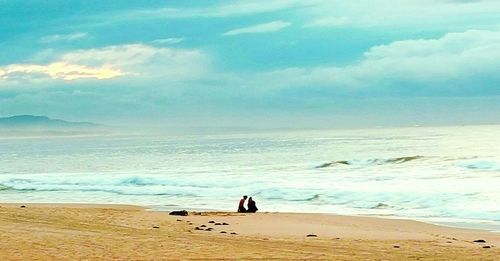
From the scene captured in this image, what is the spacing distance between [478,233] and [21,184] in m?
35.7

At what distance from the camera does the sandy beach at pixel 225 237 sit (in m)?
15.3

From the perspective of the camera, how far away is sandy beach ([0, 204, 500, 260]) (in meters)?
15.3

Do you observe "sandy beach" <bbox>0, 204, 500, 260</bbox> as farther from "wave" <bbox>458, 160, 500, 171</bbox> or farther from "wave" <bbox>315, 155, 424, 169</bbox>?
"wave" <bbox>315, 155, 424, 169</bbox>

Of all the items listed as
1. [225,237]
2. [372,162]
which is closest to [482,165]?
[372,162]

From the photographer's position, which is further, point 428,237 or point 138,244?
point 428,237

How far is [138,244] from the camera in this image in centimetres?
1644

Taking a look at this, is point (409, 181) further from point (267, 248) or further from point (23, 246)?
point (23, 246)

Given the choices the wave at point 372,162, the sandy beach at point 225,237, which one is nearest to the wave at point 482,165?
the wave at point 372,162

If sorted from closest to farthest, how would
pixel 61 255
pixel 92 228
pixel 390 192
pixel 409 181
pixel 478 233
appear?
pixel 61 255 → pixel 92 228 → pixel 478 233 → pixel 390 192 → pixel 409 181

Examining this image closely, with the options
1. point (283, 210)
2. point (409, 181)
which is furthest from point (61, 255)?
point (409, 181)

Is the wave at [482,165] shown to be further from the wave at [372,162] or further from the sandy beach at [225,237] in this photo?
the sandy beach at [225,237]

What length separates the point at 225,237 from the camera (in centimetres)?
1892

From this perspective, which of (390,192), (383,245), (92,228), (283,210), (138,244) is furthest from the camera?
(390,192)

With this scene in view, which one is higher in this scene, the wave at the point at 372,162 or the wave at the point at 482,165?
the wave at the point at 372,162
